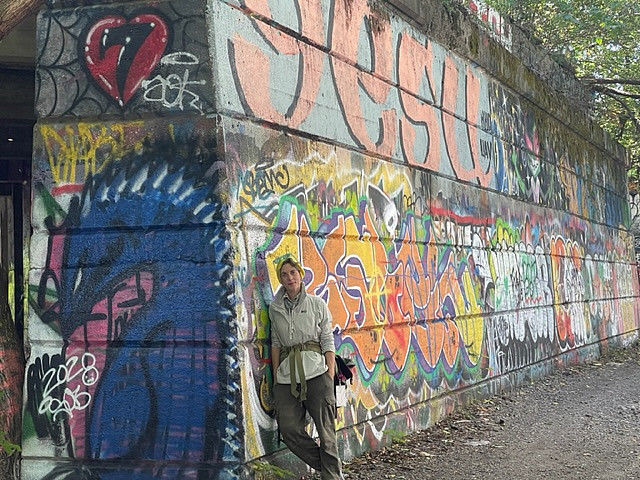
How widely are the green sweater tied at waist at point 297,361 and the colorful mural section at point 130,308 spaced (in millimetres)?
580

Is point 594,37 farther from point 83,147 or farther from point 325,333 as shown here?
point 83,147

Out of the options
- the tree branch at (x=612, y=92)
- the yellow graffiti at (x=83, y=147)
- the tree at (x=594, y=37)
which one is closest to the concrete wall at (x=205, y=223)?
the yellow graffiti at (x=83, y=147)

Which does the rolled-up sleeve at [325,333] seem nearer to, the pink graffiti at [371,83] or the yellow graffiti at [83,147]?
the pink graffiti at [371,83]

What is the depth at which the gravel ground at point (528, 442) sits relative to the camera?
25.7 ft

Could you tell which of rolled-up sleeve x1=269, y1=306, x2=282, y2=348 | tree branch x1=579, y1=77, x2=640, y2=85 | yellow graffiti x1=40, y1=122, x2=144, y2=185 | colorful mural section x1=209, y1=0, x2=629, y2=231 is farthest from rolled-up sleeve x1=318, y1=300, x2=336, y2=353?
tree branch x1=579, y1=77, x2=640, y2=85

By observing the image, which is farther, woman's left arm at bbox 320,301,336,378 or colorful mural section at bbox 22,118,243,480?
woman's left arm at bbox 320,301,336,378

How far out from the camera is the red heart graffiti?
670cm

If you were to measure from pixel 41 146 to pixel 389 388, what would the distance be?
3863 millimetres

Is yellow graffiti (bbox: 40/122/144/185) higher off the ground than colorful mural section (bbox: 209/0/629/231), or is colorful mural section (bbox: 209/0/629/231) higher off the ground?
colorful mural section (bbox: 209/0/629/231)

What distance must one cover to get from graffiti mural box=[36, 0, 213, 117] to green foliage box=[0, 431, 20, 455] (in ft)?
7.19

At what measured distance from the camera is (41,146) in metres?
6.89

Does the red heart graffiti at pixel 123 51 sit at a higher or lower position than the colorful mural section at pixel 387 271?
higher

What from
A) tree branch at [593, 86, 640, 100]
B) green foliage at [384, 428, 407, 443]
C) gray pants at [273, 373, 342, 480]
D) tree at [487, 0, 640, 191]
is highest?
tree at [487, 0, 640, 191]
